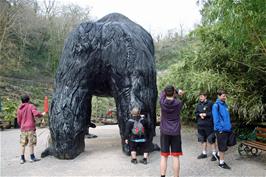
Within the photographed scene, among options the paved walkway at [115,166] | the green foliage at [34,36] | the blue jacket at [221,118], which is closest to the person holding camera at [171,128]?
the paved walkway at [115,166]

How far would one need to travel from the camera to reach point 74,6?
1077 inches

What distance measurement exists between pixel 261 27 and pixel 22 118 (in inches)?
160

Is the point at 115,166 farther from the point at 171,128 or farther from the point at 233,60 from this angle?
the point at 233,60

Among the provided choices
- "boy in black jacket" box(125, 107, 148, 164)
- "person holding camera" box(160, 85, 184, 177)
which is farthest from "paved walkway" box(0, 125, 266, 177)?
"person holding camera" box(160, 85, 184, 177)

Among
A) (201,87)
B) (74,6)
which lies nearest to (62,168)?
(201,87)

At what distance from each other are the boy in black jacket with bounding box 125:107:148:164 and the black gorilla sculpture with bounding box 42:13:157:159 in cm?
23

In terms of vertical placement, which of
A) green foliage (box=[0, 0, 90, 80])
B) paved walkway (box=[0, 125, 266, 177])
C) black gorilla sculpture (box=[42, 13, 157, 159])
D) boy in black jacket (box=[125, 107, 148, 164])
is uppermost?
green foliage (box=[0, 0, 90, 80])

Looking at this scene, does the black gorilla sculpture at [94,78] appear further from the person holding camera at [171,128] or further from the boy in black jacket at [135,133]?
the person holding camera at [171,128]

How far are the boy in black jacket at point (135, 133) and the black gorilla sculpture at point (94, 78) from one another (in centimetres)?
23

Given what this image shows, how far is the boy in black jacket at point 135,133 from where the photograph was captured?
16.8 ft

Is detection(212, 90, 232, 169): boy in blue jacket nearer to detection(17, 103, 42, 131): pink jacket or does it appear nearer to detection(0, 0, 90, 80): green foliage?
detection(17, 103, 42, 131): pink jacket

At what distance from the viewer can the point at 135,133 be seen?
5.11 metres

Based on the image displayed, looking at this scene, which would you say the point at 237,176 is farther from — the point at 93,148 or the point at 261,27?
the point at 93,148

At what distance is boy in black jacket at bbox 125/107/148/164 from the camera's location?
5.12 metres
